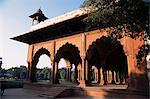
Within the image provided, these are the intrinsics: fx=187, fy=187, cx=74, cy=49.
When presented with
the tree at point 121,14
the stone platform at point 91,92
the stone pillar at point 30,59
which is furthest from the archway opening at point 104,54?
the stone pillar at point 30,59

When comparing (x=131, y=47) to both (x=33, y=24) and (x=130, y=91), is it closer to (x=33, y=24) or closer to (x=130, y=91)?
(x=130, y=91)

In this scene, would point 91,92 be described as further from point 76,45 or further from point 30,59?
point 30,59

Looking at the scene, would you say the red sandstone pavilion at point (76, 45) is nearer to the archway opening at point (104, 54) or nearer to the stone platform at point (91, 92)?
the archway opening at point (104, 54)

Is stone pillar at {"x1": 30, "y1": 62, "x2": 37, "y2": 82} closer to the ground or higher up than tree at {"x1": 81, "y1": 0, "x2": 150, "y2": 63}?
closer to the ground

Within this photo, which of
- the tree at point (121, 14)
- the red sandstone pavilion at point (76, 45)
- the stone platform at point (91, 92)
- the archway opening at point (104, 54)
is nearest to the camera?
the tree at point (121, 14)


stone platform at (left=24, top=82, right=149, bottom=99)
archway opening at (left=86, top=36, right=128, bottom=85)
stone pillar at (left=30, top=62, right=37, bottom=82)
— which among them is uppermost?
archway opening at (left=86, top=36, right=128, bottom=85)

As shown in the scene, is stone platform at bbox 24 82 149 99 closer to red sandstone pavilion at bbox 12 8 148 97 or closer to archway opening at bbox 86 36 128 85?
red sandstone pavilion at bbox 12 8 148 97

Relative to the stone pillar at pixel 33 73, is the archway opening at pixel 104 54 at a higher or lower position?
higher

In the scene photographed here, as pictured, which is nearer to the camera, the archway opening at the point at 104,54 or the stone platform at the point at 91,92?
the stone platform at the point at 91,92

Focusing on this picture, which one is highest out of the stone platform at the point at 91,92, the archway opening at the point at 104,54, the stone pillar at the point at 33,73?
the archway opening at the point at 104,54

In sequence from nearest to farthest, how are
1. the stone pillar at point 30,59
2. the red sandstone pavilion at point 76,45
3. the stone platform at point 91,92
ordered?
the stone platform at point 91,92 → the red sandstone pavilion at point 76,45 → the stone pillar at point 30,59

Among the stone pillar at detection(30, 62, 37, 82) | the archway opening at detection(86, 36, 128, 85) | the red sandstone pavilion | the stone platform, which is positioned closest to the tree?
the red sandstone pavilion

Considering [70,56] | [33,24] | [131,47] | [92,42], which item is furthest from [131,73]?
[33,24]

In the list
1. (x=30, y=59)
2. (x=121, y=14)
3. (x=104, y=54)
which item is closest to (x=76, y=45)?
(x=104, y=54)
